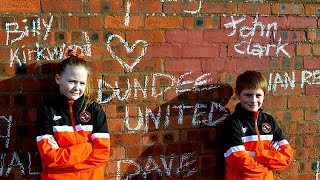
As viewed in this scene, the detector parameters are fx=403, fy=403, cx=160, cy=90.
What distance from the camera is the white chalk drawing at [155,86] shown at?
347 cm

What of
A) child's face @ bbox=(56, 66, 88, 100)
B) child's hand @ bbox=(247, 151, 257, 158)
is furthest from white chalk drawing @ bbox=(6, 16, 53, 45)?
child's hand @ bbox=(247, 151, 257, 158)

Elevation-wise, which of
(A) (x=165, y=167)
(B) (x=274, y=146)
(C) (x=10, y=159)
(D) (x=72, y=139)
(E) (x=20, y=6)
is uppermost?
(E) (x=20, y=6)

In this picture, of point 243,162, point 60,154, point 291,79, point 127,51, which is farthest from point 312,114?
point 60,154

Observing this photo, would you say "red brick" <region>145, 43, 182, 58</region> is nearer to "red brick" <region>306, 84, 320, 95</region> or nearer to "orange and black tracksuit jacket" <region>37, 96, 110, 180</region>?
"orange and black tracksuit jacket" <region>37, 96, 110, 180</region>

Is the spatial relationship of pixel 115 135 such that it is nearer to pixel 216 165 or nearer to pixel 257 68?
pixel 216 165

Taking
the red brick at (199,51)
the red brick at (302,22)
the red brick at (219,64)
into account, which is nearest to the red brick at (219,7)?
the red brick at (199,51)

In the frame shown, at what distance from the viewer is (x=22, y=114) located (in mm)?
3361

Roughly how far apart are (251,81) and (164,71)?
755 mm

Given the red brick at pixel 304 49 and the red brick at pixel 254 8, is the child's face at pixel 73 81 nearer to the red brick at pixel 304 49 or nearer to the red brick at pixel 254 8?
the red brick at pixel 254 8

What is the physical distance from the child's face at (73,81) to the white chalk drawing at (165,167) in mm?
807

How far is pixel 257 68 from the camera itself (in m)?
3.73

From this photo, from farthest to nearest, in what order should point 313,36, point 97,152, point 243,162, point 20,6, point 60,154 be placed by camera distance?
1. point 313,36
2. point 20,6
3. point 243,162
4. point 97,152
5. point 60,154

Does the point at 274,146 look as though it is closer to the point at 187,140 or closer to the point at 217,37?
the point at 187,140

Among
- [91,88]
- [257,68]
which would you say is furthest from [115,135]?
[257,68]
